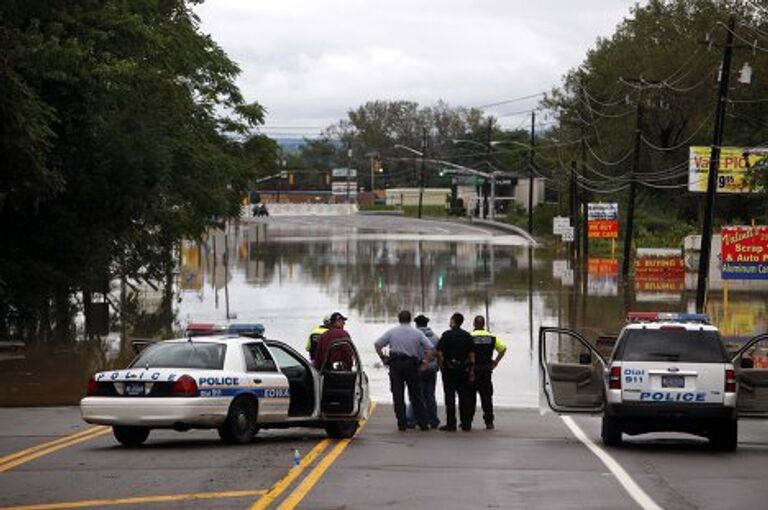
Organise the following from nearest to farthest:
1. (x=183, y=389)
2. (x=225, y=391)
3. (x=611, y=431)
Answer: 1. (x=183, y=389)
2. (x=225, y=391)
3. (x=611, y=431)

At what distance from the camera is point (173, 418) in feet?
60.1

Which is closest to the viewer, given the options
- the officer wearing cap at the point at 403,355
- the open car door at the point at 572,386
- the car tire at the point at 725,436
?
the car tire at the point at 725,436

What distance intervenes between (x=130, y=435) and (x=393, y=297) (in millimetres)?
38823

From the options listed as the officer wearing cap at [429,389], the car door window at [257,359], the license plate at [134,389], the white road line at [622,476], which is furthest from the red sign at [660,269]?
the license plate at [134,389]

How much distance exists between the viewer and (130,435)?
760 inches

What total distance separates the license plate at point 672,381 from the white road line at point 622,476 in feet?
3.80

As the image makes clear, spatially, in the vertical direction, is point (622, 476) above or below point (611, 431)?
above

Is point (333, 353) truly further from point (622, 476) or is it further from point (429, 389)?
point (622, 476)

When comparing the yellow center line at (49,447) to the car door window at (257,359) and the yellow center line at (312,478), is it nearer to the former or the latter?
the car door window at (257,359)

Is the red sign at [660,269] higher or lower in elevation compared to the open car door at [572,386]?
lower

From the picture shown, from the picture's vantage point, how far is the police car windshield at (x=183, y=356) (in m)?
19.1

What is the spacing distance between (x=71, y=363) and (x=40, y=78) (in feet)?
22.2

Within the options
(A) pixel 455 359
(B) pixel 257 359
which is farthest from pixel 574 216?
(B) pixel 257 359

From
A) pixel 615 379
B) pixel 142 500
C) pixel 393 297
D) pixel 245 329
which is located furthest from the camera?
pixel 393 297
